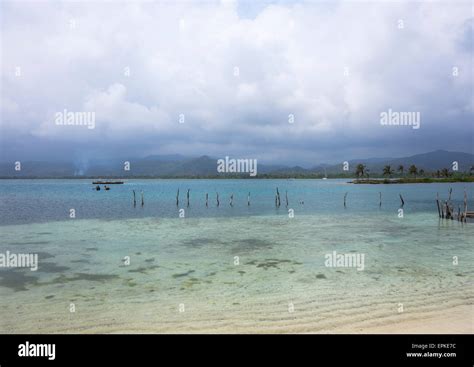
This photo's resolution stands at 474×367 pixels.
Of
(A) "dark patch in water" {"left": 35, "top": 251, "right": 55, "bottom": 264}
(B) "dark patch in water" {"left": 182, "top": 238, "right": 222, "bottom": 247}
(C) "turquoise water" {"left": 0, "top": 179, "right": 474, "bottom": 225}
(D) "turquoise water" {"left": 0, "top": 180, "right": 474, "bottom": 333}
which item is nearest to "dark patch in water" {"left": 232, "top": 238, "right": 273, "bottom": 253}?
→ (D) "turquoise water" {"left": 0, "top": 180, "right": 474, "bottom": 333}

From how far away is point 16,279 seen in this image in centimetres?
1481

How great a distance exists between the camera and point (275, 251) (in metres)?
20.5

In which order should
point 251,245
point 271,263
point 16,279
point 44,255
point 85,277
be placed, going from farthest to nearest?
point 251,245, point 44,255, point 271,263, point 85,277, point 16,279

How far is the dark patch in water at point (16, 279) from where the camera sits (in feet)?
45.2

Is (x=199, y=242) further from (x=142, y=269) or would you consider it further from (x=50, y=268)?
(x=50, y=268)

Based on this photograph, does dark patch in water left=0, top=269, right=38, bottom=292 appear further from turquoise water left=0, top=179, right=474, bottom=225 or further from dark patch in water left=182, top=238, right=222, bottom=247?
turquoise water left=0, top=179, right=474, bottom=225

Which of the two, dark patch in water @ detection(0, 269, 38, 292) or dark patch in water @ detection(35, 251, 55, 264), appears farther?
dark patch in water @ detection(35, 251, 55, 264)

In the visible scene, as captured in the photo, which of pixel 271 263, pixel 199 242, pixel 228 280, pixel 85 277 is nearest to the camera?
pixel 228 280

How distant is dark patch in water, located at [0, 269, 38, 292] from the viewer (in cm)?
1379

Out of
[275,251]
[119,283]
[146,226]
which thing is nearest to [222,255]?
[275,251]

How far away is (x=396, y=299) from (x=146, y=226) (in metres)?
24.3

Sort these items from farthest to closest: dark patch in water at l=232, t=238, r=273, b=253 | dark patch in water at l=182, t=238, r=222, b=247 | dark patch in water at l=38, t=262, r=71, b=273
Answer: dark patch in water at l=182, t=238, r=222, b=247 → dark patch in water at l=232, t=238, r=273, b=253 → dark patch in water at l=38, t=262, r=71, b=273

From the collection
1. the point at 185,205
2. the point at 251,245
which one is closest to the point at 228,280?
the point at 251,245

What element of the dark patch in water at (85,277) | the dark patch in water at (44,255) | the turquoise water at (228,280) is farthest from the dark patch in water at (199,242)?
the dark patch in water at (44,255)
